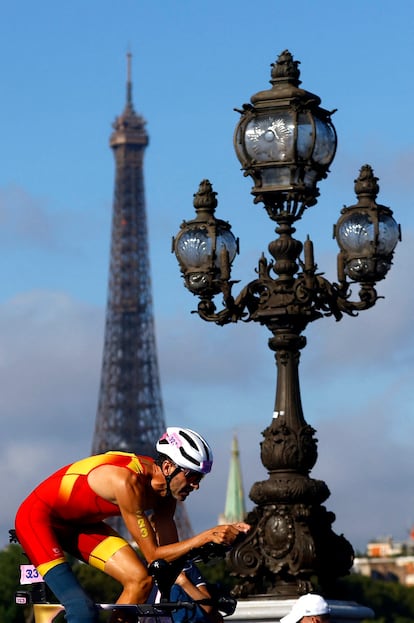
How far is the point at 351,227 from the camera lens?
20484 millimetres

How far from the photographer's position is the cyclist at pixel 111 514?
1015cm

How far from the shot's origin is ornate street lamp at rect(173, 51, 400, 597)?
1967 cm

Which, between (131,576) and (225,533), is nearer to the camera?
(225,533)

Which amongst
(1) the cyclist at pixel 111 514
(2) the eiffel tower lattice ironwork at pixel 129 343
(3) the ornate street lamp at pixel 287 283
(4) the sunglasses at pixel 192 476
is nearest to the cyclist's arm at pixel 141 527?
(1) the cyclist at pixel 111 514

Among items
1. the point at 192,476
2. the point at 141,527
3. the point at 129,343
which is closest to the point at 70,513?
the point at 141,527

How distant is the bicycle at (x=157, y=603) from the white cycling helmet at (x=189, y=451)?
1.32 feet

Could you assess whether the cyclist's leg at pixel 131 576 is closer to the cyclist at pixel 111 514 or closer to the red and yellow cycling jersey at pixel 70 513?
the cyclist at pixel 111 514

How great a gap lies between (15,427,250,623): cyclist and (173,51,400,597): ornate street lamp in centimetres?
903

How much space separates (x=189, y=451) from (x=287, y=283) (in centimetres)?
1010

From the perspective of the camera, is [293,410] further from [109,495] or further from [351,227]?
[109,495]

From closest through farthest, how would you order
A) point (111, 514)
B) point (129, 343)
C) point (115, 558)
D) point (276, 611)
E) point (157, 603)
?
point (157, 603) < point (115, 558) < point (111, 514) < point (276, 611) < point (129, 343)

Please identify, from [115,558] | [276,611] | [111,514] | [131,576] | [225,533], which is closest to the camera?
[225,533]

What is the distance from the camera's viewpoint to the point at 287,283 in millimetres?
20172

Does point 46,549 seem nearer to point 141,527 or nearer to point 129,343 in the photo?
point 141,527
